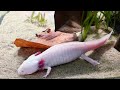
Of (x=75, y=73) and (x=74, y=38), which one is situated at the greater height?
(x=74, y=38)

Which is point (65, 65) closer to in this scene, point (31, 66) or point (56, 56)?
point (56, 56)

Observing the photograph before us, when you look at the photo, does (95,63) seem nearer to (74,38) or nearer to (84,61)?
(84,61)

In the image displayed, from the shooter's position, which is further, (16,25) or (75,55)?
(16,25)

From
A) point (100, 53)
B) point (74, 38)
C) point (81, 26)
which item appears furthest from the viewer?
point (81, 26)
